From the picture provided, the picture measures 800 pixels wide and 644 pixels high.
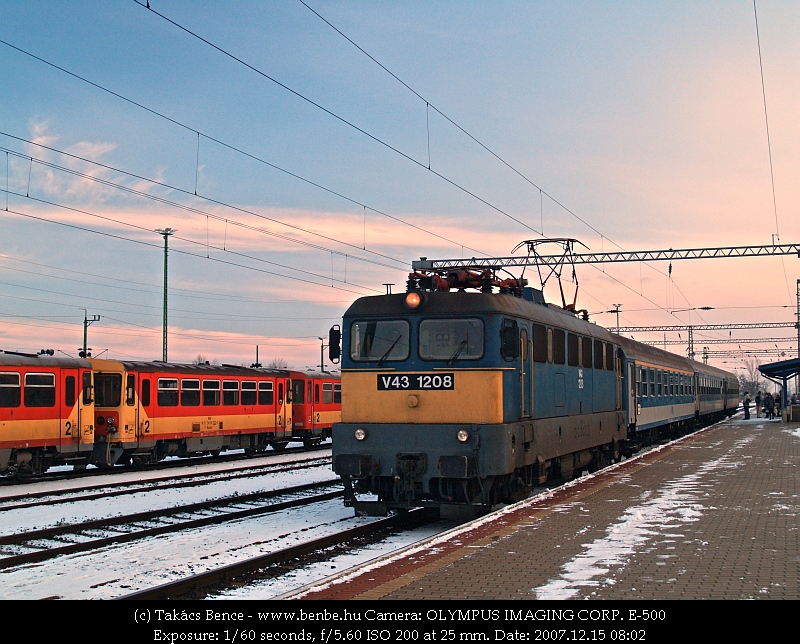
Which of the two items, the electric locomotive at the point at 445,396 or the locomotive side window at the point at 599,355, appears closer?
the electric locomotive at the point at 445,396

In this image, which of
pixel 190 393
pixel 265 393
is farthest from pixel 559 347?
pixel 265 393

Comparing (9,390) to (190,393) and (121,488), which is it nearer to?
(121,488)

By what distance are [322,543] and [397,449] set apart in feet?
6.33

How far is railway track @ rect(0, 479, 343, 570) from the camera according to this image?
1080 centimetres

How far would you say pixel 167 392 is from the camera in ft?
83.7

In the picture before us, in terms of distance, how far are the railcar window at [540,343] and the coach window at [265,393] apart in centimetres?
1718

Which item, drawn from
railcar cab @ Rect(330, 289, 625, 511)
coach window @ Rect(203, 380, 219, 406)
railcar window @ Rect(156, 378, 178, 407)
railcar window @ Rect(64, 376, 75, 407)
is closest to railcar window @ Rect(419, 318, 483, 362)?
railcar cab @ Rect(330, 289, 625, 511)

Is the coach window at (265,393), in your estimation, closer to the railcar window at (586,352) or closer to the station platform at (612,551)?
the railcar window at (586,352)

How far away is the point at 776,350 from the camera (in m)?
97.8

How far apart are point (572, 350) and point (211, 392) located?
14.6 meters

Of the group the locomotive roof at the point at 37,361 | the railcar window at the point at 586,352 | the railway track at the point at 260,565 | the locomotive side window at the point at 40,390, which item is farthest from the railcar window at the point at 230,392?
the railway track at the point at 260,565

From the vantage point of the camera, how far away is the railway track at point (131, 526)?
10805 millimetres
